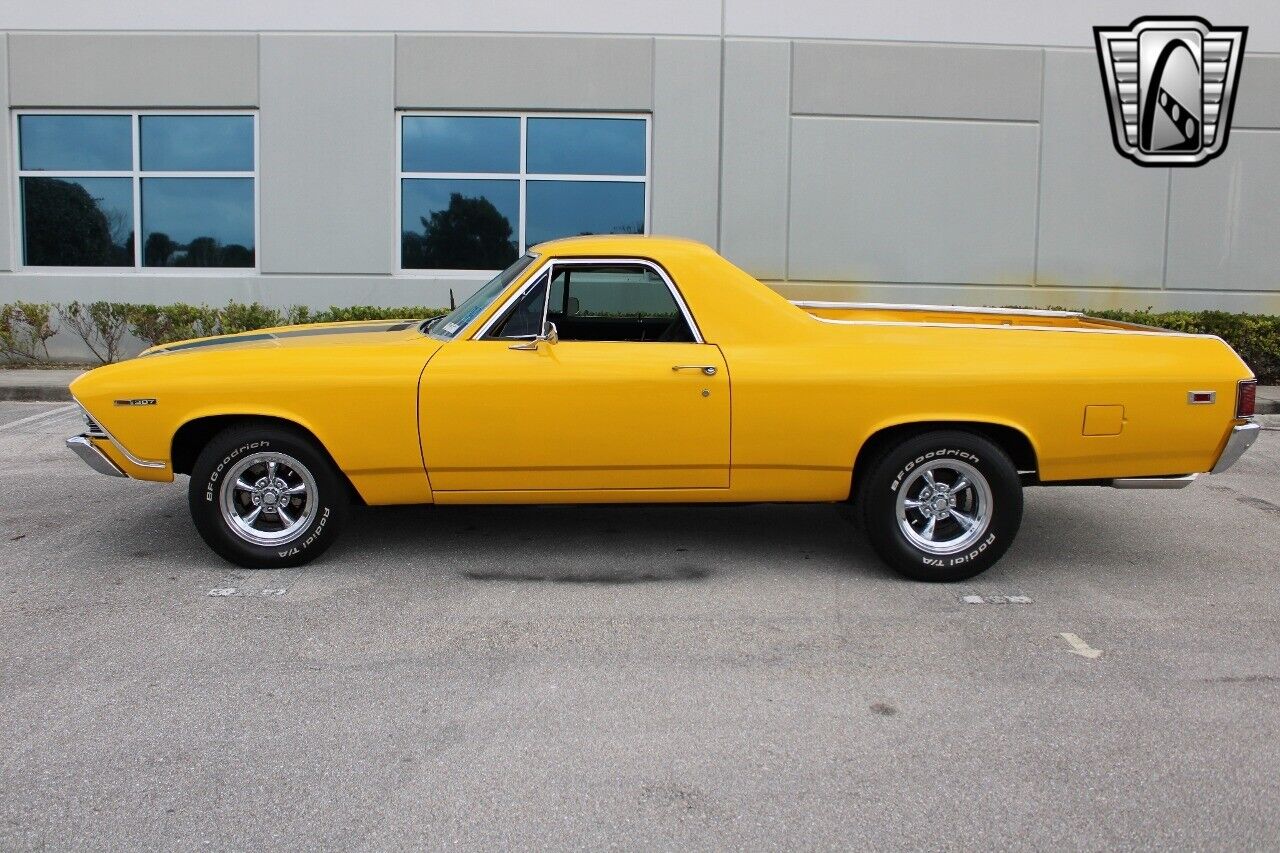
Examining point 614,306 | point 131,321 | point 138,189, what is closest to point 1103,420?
point 614,306

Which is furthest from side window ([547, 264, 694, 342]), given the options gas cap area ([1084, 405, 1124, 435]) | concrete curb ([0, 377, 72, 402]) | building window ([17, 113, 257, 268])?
building window ([17, 113, 257, 268])

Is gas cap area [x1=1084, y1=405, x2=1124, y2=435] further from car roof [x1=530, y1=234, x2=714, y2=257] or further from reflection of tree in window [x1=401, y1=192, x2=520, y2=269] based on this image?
reflection of tree in window [x1=401, y1=192, x2=520, y2=269]

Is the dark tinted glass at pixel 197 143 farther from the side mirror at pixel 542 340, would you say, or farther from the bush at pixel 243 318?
the side mirror at pixel 542 340

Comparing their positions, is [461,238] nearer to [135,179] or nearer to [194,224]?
[194,224]

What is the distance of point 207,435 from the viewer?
586 centimetres

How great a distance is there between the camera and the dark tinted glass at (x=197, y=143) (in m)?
14.2

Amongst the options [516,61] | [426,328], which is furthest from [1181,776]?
[516,61]

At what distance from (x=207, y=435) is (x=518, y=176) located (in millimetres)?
8943

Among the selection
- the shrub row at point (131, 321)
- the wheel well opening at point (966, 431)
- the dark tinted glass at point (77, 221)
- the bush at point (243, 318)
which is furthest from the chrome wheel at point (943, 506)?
the dark tinted glass at point (77, 221)

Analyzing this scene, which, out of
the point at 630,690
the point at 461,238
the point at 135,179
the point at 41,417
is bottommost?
the point at 630,690

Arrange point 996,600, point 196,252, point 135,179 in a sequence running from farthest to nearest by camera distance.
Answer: point 196,252
point 135,179
point 996,600

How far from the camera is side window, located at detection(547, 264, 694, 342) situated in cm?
585

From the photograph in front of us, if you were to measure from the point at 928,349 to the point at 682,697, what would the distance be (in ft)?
7.52

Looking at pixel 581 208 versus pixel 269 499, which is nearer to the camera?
pixel 269 499
